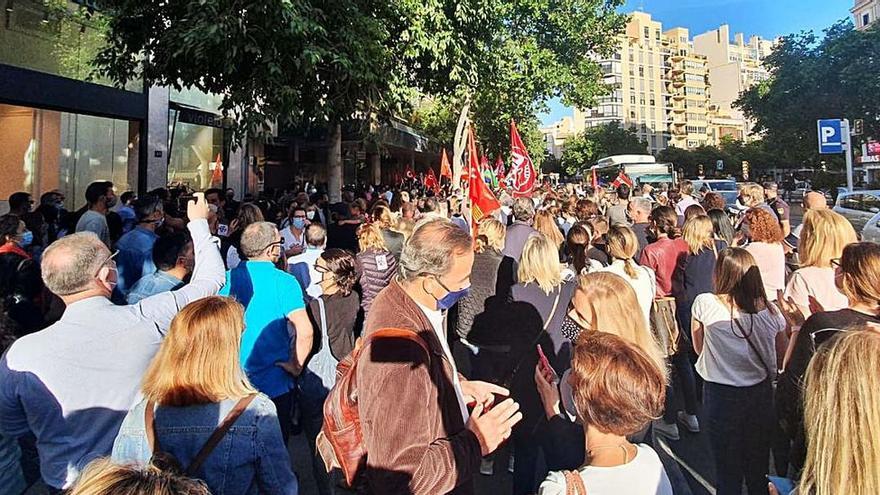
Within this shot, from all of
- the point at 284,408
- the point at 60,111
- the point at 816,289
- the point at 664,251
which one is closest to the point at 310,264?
the point at 284,408

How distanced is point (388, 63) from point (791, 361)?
8253mm

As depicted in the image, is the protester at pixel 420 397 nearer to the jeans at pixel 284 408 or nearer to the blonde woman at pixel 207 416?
the blonde woman at pixel 207 416

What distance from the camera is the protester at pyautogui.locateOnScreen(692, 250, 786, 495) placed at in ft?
9.92

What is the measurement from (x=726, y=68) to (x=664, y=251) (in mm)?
113487

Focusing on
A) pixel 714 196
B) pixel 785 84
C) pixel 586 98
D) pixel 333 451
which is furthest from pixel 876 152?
pixel 333 451

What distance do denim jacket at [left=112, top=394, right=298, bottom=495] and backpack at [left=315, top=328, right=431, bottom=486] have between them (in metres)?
0.23

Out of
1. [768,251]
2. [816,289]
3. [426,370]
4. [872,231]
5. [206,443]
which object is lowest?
[206,443]

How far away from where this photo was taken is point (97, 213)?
5867mm

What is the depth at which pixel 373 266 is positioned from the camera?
15.3 feet

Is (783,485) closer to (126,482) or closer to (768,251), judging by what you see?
(126,482)

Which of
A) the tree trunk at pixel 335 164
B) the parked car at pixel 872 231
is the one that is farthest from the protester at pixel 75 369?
the parked car at pixel 872 231

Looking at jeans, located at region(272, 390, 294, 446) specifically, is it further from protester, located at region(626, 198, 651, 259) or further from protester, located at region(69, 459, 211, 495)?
protester, located at region(626, 198, 651, 259)

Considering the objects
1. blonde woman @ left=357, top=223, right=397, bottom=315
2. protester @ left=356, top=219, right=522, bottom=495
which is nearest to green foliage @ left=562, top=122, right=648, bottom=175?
blonde woman @ left=357, top=223, right=397, bottom=315

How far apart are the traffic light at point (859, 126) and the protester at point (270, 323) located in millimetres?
34444
